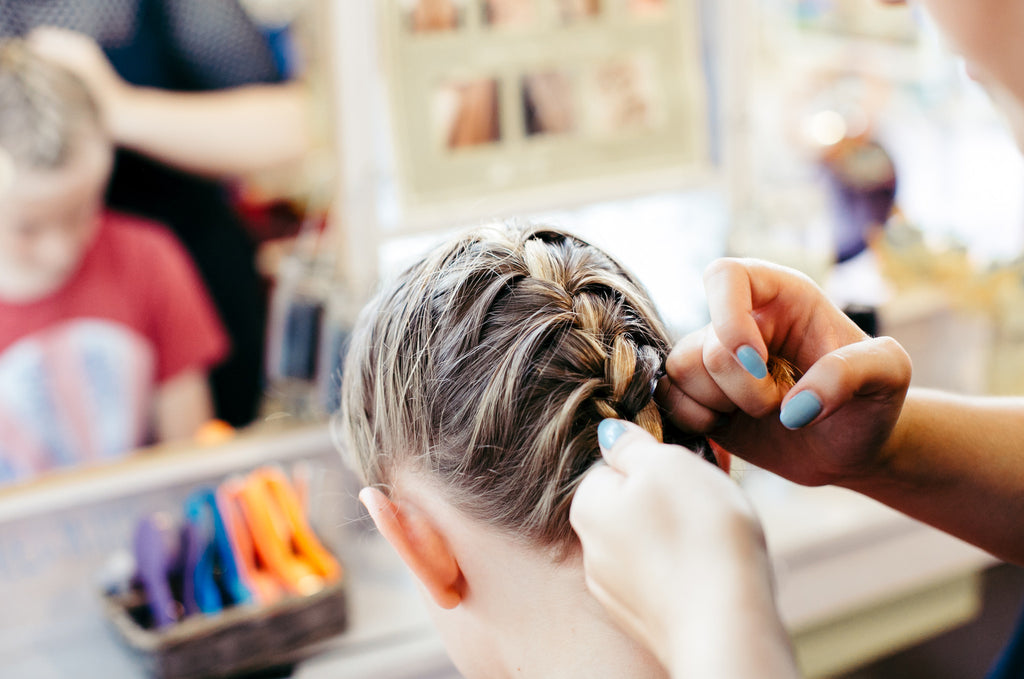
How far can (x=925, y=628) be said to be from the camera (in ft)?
6.89

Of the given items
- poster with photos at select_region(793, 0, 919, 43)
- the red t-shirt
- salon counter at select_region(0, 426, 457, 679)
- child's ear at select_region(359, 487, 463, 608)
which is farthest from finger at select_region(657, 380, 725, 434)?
poster with photos at select_region(793, 0, 919, 43)

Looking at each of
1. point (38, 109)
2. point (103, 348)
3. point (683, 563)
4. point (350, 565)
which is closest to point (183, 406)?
point (103, 348)

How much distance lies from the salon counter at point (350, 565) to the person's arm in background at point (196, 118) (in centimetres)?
52

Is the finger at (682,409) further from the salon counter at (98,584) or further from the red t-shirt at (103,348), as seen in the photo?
the red t-shirt at (103,348)

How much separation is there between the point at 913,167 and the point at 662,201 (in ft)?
2.57

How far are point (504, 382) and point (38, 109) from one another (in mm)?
1038

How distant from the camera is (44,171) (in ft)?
4.37

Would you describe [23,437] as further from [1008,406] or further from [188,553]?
[1008,406]

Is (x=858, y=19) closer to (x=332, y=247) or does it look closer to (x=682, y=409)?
(x=332, y=247)

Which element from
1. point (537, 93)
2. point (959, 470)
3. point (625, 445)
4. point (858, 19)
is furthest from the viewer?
point (858, 19)

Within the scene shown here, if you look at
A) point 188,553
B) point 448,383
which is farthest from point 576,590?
point 188,553

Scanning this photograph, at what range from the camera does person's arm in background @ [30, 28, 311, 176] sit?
4.39 feet

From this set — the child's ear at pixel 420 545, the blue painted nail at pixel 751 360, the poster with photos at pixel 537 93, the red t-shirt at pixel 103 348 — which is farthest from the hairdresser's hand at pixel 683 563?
the poster with photos at pixel 537 93

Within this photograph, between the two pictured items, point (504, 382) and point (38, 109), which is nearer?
point (504, 382)
